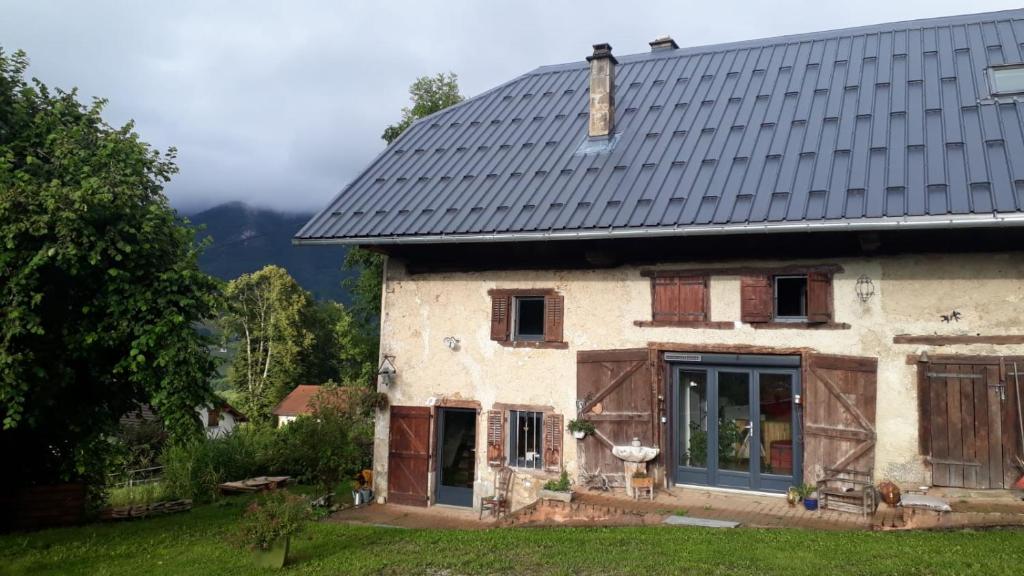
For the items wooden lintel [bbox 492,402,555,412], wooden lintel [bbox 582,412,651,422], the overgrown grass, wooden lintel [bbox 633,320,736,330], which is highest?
wooden lintel [bbox 633,320,736,330]

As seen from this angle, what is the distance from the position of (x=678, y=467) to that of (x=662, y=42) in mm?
9875

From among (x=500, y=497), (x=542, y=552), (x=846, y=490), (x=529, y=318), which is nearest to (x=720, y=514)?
(x=846, y=490)

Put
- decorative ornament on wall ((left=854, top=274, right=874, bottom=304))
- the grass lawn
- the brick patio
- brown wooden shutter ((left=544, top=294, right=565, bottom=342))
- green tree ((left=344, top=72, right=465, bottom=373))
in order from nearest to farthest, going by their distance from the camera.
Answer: the grass lawn < the brick patio < decorative ornament on wall ((left=854, top=274, right=874, bottom=304)) < brown wooden shutter ((left=544, top=294, right=565, bottom=342)) < green tree ((left=344, top=72, right=465, bottom=373))

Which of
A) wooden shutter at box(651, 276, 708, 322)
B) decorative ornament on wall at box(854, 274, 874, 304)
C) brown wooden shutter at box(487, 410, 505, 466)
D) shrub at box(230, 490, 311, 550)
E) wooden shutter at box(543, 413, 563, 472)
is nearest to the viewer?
shrub at box(230, 490, 311, 550)

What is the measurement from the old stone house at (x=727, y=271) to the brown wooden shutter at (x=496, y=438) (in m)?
0.03

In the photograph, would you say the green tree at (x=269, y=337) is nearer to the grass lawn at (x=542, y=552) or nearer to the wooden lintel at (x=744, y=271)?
the grass lawn at (x=542, y=552)

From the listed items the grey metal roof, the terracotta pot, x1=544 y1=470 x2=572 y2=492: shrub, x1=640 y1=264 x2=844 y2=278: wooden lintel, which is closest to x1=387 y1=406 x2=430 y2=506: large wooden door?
x1=544 y1=470 x2=572 y2=492: shrub

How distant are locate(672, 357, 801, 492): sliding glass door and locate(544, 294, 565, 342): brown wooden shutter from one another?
79.1 inches

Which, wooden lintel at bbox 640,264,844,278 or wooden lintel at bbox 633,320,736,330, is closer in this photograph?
wooden lintel at bbox 640,264,844,278

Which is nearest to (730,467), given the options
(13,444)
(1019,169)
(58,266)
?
(1019,169)

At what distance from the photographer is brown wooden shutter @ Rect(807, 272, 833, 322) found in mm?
10633

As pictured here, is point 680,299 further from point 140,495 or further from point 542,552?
point 140,495

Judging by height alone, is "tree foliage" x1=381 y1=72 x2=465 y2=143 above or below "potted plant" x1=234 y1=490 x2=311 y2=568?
above

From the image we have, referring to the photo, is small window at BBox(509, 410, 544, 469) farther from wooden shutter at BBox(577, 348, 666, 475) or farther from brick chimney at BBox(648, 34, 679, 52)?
brick chimney at BBox(648, 34, 679, 52)
